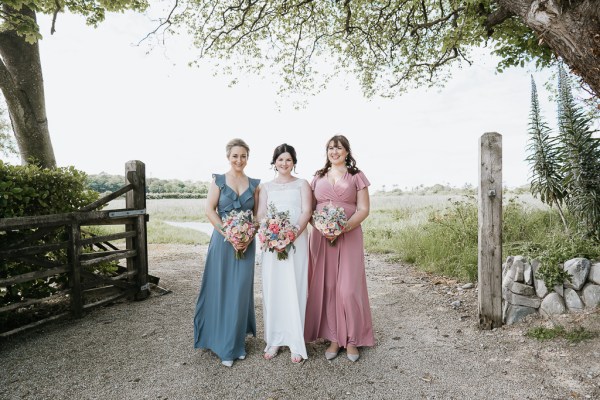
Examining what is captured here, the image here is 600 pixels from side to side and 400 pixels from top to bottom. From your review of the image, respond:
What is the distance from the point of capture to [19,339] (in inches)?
202

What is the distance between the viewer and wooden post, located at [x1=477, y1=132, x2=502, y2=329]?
5.01 m

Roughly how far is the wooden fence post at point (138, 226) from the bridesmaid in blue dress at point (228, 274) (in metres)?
2.80

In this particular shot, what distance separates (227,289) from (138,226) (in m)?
3.22

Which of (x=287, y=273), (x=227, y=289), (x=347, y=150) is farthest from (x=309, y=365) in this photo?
(x=347, y=150)

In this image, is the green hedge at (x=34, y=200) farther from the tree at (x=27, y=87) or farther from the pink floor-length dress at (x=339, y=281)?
the pink floor-length dress at (x=339, y=281)

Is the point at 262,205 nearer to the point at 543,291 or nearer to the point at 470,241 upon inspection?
the point at 543,291

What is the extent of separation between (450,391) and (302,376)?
1420mm

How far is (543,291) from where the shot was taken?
17.0ft

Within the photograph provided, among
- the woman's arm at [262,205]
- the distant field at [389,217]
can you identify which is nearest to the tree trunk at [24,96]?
the distant field at [389,217]

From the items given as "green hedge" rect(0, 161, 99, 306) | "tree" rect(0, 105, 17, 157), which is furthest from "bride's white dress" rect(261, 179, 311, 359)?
"tree" rect(0, 105, 17, 157)

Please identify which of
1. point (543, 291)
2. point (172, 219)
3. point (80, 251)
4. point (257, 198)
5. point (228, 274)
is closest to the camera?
point (228, 274)

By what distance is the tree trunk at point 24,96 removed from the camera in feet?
29.8

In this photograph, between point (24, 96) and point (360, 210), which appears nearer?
point (360, 210)

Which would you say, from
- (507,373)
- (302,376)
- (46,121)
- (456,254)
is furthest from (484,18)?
(46,121)
